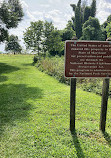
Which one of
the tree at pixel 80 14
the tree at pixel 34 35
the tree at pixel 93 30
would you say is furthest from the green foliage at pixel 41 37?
the tree at pixel 80 14

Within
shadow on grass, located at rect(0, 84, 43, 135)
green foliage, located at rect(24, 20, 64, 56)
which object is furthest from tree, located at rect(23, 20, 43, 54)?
shadow on grass, located at rect(0, 84, 43, 135)

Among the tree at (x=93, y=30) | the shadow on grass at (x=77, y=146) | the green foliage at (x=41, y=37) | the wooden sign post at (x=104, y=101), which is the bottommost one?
the shadow on grass at (x=77, y=146)

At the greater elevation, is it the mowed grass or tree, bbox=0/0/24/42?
tree, bbox=0/0/24/42

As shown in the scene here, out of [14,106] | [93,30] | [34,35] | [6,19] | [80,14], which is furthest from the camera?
[80,14]

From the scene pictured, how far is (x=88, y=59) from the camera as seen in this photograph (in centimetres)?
331

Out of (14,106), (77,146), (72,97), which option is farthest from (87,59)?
(14,106)

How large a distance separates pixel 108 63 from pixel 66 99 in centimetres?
331

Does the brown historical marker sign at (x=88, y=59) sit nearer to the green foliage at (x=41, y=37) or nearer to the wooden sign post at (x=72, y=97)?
the wooden sign post at (x=72, y=97)

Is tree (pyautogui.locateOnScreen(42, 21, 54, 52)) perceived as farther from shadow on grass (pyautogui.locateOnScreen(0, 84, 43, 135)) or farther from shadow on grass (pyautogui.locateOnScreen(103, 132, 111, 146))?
shadow on grass (pyautogui.locateOnScreen(103, 132, 111, 146))

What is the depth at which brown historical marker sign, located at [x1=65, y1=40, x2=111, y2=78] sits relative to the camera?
3.23 meters

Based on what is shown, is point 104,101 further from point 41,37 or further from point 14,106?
point 41,37

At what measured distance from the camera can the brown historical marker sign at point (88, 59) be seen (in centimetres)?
323

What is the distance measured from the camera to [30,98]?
6.34 m

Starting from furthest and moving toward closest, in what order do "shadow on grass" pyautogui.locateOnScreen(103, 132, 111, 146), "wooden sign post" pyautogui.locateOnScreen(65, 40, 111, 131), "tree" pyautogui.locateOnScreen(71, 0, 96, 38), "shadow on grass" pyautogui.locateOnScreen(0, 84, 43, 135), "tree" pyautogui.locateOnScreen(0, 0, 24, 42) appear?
"tree" pyautogui.locateOnScreen(71, 0, 96, 38), "tree" pyautogui.locateOnScreen(0, 0, 24, 42), "shadow on grass" pyautogui.locateOnScreen(0, 84, 43, 135), "shadow on grass" pyautogui.locateOnScreen(103, 132, 111, 146), "wooden sign post" pyautogui.locateOnScreen(65, 40, 111, 131)
